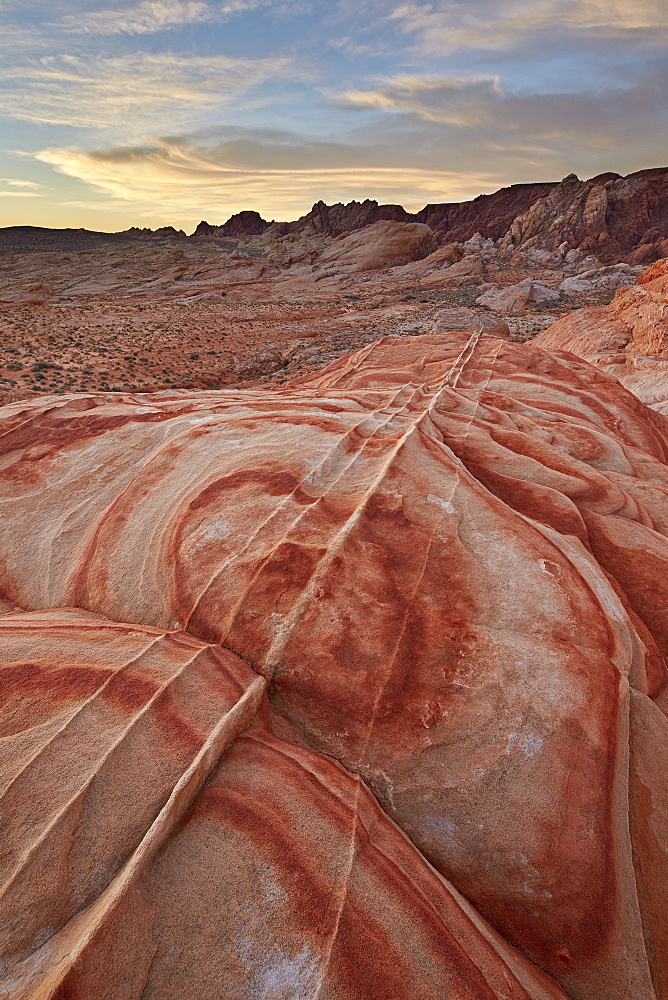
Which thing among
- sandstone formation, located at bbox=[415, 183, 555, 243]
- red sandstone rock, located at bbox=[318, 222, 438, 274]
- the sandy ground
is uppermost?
sandstone formation, located at bbox=[415, 183, 555, 243]

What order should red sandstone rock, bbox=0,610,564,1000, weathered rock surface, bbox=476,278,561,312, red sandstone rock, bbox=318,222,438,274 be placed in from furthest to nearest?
red sandstone rock, bbox=318,222,438,274 → weathered rock surface, bbox=476,278,561,312 → red sandstone rock, bbox=0,610,564,1000

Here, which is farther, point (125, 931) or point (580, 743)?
point (580, 743)

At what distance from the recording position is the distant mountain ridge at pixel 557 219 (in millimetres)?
96000

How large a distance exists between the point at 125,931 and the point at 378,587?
11.5ft

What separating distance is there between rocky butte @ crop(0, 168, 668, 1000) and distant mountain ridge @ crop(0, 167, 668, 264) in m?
98.1

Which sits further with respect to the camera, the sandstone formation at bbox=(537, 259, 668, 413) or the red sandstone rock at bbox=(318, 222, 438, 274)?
the red sandstone rock at bbox=(318, 222, 438, 274)

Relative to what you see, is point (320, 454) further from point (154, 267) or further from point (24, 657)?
point (154, 267)

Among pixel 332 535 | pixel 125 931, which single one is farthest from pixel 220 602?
pixel 125 931

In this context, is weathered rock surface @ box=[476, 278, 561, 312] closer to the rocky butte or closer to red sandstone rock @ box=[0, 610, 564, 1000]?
the rocky butte

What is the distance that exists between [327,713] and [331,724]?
0.10 metres

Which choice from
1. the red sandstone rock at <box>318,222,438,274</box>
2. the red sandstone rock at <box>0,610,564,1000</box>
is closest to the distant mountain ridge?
the red sandstone rock at <box>318,222,438,274</box>

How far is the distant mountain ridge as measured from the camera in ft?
315

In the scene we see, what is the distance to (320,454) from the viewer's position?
7.74m

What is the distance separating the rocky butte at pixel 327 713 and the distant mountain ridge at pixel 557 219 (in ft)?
322
